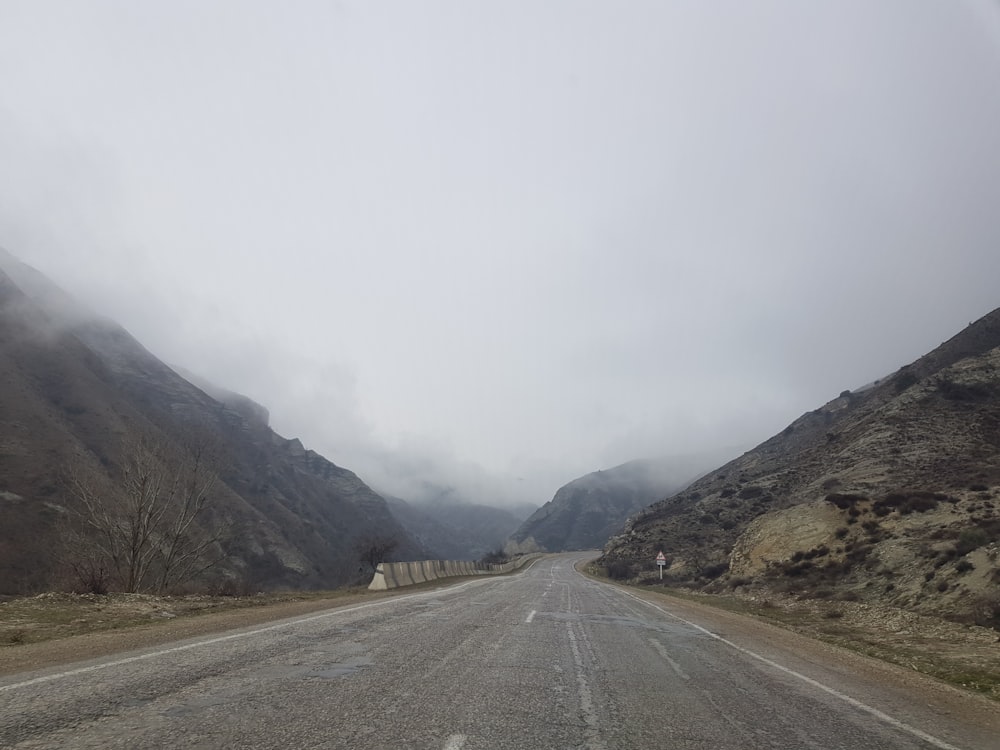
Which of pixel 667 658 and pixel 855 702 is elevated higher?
pixel 667 658

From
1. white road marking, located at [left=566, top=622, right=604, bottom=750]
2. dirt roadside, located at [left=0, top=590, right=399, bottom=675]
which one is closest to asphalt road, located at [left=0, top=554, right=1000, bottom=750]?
white road marking, located at [left=566, top=622, right=604, bottom=750]

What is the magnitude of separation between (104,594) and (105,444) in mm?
82390

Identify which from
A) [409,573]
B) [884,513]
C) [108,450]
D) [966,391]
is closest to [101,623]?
[409,573]

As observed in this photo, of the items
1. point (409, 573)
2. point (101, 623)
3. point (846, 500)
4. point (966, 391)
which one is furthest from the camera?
point (966, 391)

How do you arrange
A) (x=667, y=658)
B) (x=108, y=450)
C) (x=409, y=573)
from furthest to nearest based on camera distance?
(x=108, y=450) < (x=409, y=573) < (x=667, y=658)

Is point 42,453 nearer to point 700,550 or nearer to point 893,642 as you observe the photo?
point 700,550

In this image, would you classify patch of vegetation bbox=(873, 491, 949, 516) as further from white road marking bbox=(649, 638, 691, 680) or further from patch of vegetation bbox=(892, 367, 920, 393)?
patch of vegetation bbox=(892, 367, 920, 393)

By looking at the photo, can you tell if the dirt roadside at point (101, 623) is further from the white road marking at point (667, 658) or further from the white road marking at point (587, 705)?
the white road marking at point (667, 658)

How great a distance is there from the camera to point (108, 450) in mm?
80125

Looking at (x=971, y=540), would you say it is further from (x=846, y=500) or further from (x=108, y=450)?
(x=108, y=450)

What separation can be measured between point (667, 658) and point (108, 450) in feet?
304

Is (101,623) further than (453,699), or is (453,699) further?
(101,623)

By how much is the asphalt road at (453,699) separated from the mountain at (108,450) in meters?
18.2

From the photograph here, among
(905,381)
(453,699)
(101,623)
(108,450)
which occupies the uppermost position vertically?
(108,450)
